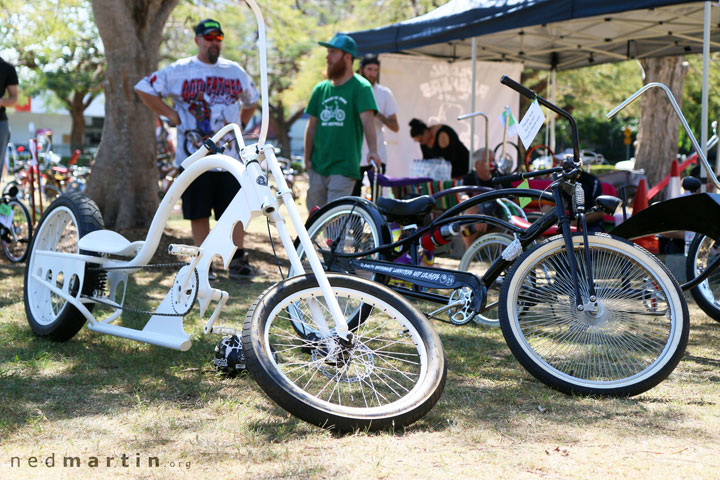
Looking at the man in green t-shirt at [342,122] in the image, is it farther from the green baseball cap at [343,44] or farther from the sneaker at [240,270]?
the sneaker at [240,270]

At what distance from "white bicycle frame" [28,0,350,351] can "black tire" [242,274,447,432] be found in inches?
4.0

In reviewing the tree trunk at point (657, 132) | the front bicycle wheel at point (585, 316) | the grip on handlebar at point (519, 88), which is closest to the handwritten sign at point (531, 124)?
the grip on handlebar at point (519, 88)

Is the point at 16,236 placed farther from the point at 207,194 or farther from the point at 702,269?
the point at 702,269

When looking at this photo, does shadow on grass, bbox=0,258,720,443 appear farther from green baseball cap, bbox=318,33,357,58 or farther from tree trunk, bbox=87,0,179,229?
tree trunk, bbox=87,0,179,229

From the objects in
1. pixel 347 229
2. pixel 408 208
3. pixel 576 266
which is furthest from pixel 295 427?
pixel 347 229

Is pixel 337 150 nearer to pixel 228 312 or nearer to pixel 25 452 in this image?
pixel 228 312

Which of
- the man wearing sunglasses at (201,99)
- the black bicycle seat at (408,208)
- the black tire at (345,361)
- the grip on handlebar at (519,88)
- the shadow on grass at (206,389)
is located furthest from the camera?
the man wearing sunglasses at (201,99)

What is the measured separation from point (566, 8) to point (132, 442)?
19.5 ft

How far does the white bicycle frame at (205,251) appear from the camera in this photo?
3152 millimetres

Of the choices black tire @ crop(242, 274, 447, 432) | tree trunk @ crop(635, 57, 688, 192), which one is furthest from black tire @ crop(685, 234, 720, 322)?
tree trunk @ crop(635, 57, 688, 192)

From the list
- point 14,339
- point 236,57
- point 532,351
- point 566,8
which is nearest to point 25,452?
point 14,339

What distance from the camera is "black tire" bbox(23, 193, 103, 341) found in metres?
4.11

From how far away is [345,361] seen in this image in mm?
3023

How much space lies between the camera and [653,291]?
3.43m
